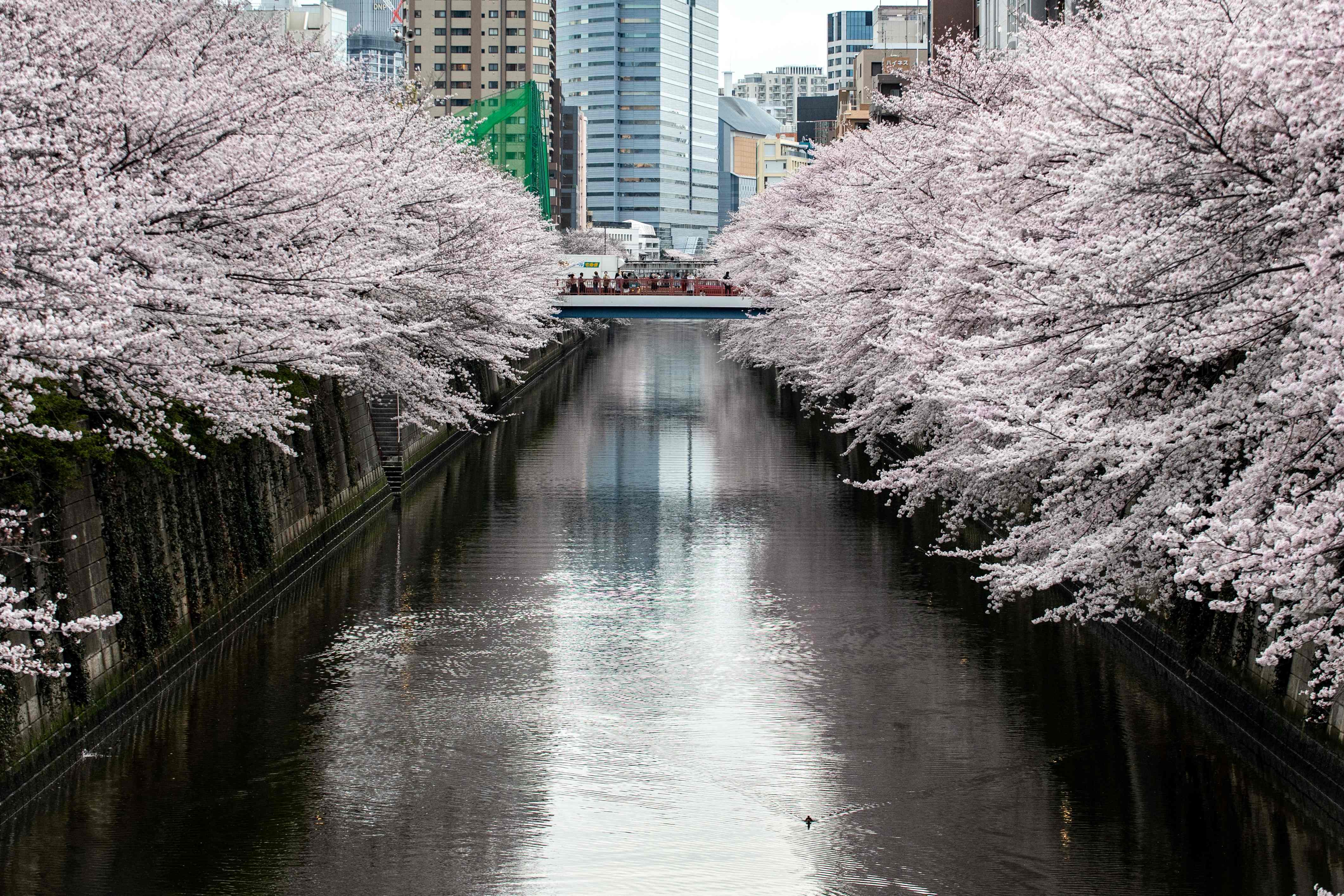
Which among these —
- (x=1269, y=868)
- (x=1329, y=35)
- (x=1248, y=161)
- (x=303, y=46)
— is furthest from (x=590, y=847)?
(x=303, y=46)

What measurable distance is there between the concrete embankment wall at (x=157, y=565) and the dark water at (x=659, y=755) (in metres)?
0.66

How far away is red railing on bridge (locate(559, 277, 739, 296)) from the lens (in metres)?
89.4

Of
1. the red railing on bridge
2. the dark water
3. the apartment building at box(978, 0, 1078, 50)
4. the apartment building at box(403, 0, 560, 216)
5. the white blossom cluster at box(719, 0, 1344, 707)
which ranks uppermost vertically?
the apartment building at box(403, 0, 560, 216)

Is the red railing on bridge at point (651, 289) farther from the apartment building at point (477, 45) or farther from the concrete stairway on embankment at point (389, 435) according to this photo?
the apartment building at point (477, 45)

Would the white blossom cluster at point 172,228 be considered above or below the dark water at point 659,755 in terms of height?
above

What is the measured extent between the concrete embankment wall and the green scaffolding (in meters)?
61.9

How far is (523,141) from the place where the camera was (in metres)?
129

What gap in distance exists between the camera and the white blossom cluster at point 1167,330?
50.0ft

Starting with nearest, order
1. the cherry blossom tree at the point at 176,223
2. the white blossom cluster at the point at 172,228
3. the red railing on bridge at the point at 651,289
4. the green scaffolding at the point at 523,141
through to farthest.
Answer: the white blossom cluster at the point at 172,228 < the cherry blossom tree at the point at 176,223 < the red railing on bridge at the point at 651,289 < the green scaffolding at the point at 523,141

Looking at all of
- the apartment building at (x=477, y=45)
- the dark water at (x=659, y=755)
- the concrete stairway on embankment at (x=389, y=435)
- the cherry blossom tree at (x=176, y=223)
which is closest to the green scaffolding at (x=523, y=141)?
the concrete stairway on embankment at (x=389, y=435)

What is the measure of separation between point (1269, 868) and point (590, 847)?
796 centimetres

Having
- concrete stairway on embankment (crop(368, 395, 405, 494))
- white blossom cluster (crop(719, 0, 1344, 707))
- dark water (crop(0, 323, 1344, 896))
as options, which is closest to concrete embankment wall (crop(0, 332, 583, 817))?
dark water (crop(0, 323, 1344, 896))

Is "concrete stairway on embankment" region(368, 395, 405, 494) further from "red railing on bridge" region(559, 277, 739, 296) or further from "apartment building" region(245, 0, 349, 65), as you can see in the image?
"red railing on bridge" region(559, 277, 739, 296)

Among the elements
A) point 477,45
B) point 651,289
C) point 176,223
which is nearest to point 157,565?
point 176,223
